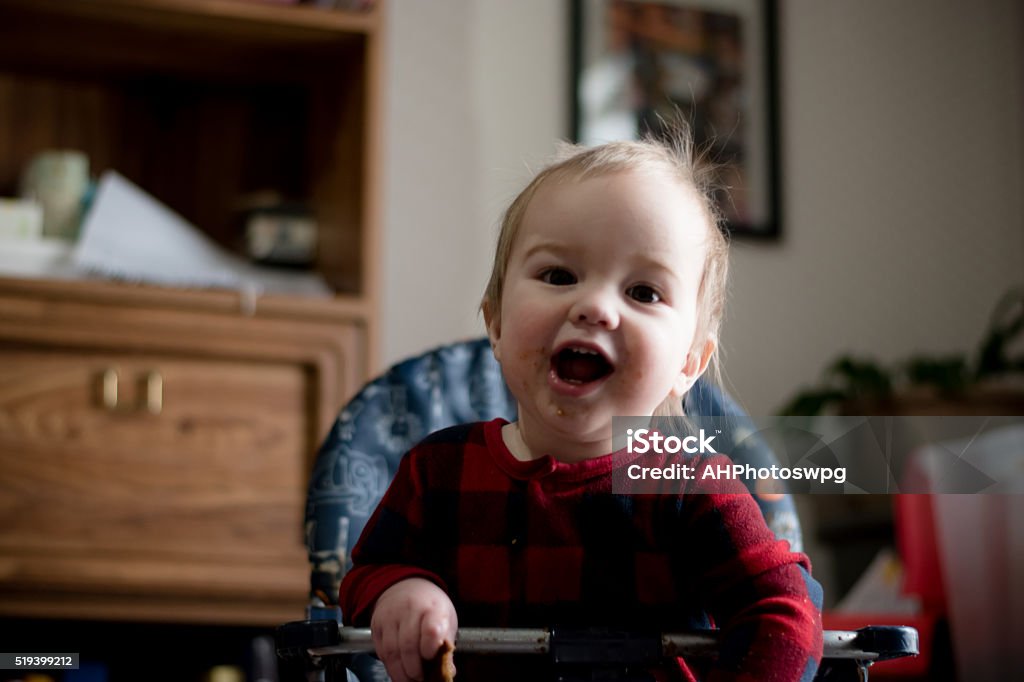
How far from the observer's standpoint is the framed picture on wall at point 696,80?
2.41m

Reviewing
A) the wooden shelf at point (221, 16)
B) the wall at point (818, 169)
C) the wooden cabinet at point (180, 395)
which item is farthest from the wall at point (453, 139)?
the wooden shelf at point (221, 16)

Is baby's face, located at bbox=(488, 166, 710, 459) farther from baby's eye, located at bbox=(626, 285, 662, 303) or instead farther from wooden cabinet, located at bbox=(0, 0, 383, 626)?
wooden cabinet, located at bbox=(0, 0, 383, 626)

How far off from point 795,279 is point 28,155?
160 centimetres

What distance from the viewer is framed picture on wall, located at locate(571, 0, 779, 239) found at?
7.91 feet

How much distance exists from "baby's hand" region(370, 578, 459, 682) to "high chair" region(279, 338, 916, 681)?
0.24m

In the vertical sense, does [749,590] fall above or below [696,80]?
below

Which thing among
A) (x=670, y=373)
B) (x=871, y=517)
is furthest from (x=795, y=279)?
(x=670, y=373)

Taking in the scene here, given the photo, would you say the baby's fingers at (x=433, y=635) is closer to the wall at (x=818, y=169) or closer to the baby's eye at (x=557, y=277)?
the baby's eye at (x=557, y=277)

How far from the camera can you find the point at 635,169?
0.76 meters

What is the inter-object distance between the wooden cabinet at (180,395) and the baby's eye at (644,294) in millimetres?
1097

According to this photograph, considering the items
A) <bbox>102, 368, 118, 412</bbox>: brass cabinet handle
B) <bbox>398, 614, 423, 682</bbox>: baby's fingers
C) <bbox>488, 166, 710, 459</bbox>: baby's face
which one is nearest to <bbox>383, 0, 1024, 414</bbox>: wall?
<bbox>102, 368, 118, 412</bbox>: brass cabinet handle

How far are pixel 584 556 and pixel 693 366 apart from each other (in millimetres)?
175

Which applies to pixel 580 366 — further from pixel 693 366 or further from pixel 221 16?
pixel 221 16

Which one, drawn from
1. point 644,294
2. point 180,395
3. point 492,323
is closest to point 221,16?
point 180,395
